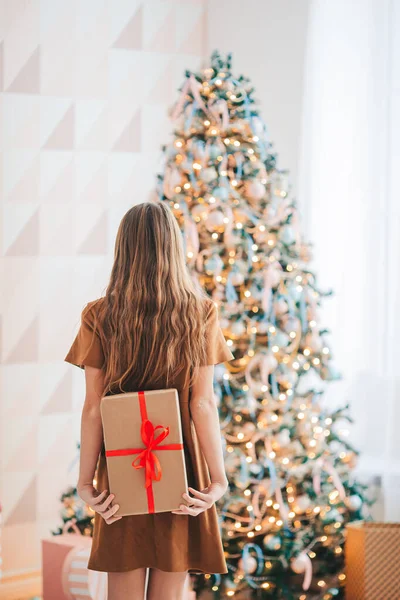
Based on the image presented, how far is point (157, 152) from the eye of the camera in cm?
410

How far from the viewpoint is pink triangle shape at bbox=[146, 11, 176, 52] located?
162 inches

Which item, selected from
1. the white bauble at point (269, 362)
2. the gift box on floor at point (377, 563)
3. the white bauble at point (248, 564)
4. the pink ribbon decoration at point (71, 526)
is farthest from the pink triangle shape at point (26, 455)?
the gift box on floor at point (377, 563)

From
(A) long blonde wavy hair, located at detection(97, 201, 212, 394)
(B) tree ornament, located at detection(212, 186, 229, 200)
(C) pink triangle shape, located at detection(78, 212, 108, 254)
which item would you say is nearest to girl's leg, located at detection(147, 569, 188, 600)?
(A) long blonde wavy hair, located at detection(97, 201, 212, 394)

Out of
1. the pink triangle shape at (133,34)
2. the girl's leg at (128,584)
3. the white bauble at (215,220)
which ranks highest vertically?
the pink triangle shape at (133,34)

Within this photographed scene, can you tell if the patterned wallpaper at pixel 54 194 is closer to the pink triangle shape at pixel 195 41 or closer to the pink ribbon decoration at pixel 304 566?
the pink triangle shape at pixel 195 41

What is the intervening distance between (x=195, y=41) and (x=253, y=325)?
79.8 inches

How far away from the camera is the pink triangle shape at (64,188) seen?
377cm

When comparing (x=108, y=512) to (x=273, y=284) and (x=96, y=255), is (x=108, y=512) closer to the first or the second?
(x=273, y=284)

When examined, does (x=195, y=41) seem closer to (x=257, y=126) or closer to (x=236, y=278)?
(x=257, y=126)

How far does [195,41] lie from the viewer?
4.27m

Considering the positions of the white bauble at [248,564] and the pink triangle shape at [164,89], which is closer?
the white bauble at [248,564]

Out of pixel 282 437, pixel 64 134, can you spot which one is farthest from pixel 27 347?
pixel 282 437

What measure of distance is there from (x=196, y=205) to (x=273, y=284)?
411mm

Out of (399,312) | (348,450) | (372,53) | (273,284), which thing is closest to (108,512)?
(273,284)
